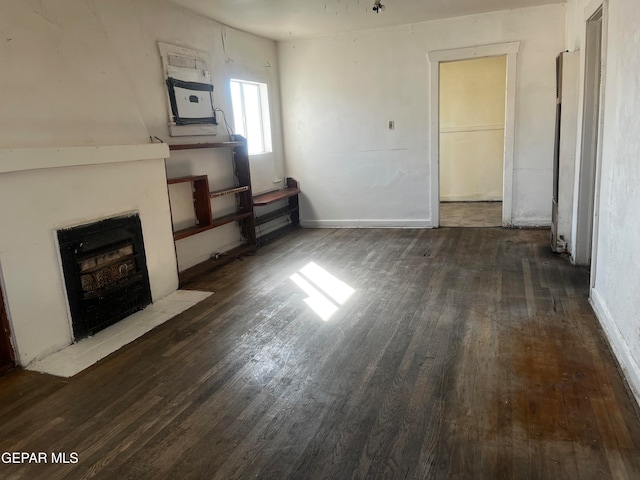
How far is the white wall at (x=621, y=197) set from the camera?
240cm

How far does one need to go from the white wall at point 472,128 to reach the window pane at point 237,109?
395cm

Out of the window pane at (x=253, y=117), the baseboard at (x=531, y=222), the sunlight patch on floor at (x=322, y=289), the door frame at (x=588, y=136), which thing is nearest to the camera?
the sunlight patch on floor at (x=322, y=289)

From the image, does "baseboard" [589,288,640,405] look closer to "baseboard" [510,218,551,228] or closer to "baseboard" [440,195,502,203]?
"baseboard" [510,218,551,228]

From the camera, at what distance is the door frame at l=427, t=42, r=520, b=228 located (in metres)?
5.70

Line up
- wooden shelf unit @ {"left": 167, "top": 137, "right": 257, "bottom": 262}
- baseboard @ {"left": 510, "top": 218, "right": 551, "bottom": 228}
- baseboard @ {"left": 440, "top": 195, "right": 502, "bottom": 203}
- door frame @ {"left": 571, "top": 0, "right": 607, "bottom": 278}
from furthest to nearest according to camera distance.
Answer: baseboard @ {"left": 440, "top": 195, "right": 502, "bottom": 203}, baseboard @ {"left": 510, "top": 218, "right": 551, "bottom": 228}, wooden shelf unit @ {"left": 167, "top": 137, "right": 257, "bottom": 262}, door frame @ {"left": 571, "top": 0, "right": 607, "bottom": 278}

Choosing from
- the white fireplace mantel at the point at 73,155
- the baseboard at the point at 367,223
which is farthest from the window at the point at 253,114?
the white fireplace mantel at the point at 73,155

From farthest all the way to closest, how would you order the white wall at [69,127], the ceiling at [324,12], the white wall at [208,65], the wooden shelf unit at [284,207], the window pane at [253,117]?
the window pane at [253,117]
the wooden shelf unit at [284,207]
the ceiling at [324,12]
the white wall at [208,65]
the white wall at [69,127]

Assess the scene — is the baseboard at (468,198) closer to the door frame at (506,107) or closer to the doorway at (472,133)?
the doorway at (472,133)

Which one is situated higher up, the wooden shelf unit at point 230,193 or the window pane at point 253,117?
the window pane at point 253,117

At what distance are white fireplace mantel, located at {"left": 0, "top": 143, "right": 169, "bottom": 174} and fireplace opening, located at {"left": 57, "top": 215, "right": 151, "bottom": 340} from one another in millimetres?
454

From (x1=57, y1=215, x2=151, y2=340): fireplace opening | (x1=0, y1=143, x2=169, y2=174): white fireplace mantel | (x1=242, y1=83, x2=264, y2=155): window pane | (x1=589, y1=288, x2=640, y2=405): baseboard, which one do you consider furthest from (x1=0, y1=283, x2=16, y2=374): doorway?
(x1=242, y1=83, x2=264, y2=155): window pane

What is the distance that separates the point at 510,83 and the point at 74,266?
5.23m

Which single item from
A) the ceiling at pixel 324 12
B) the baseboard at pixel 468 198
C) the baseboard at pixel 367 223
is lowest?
the baseboard at pixel 367 223

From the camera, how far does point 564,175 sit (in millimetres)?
4605
